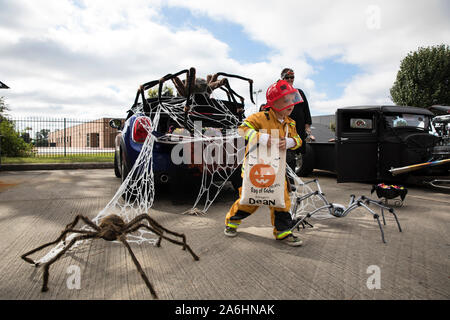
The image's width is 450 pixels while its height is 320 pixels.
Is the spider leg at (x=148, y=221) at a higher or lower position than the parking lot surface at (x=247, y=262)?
higher

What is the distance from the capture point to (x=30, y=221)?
3.32 m

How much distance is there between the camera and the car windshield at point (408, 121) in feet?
19.5

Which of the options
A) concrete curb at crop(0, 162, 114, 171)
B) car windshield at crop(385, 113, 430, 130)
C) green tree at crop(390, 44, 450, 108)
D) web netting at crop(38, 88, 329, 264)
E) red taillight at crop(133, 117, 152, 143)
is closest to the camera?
web netting at crop(38, 88, 329, 264)

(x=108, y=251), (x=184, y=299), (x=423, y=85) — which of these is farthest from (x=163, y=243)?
(x=423, y=85)

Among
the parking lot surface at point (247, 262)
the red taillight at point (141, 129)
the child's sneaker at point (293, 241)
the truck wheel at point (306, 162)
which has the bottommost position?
the parking lot surface at point (247, 262)

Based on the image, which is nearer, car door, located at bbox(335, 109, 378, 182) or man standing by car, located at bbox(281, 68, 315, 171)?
man standing by car, located at bbox(281, 68, 315, 171)

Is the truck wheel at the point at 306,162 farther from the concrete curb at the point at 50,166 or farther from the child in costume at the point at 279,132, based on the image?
the concrete curb at the point at 50,166

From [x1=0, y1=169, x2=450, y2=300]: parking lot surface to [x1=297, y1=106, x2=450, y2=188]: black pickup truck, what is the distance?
6.88ft

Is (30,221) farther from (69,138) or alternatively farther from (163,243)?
(69,138)

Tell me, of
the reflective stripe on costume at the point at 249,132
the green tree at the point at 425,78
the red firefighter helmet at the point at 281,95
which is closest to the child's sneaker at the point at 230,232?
the reflective stripe on costume at the point at 249,132

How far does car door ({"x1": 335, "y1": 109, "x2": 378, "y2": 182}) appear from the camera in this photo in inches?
229

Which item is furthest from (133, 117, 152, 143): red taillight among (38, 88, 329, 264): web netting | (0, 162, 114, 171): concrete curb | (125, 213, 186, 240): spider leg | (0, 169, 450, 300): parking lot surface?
(0, 162, 114, 171): concrete curb

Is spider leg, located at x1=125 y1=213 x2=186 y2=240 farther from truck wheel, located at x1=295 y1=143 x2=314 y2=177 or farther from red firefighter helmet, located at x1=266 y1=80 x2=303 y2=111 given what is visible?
truck wheel, located at x1=295 y1=143 x2=314 y2=177

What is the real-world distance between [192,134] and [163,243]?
1714 millimetres
